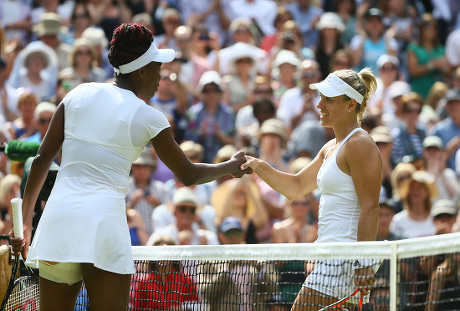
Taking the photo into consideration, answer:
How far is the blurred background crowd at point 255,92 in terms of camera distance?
10.3 metres

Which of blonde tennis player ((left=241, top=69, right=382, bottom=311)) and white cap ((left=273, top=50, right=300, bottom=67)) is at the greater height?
white cap ((left=273, top=50, right=300, bottom=67))

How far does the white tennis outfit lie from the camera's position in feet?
17.4

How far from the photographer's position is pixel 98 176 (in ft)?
15.3

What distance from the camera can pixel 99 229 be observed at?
4559 mm

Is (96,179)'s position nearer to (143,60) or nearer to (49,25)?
(143,60)

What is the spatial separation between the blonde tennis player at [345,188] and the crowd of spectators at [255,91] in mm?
3912

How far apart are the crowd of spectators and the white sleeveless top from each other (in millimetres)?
3902

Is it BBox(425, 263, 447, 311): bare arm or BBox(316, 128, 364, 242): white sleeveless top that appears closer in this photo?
BBox(316, 128, 364, 242): white sleeveless top

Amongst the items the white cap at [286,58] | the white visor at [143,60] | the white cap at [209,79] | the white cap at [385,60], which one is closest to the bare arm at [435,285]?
the white visor at [143,60]

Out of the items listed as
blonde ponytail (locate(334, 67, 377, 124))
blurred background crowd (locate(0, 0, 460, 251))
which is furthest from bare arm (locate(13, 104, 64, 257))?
blurred background crowd (locate(0, 0, 460, 251))

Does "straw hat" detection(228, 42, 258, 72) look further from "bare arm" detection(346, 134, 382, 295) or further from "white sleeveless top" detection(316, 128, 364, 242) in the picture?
"bare arm" detection(346, 134, 382, 295)

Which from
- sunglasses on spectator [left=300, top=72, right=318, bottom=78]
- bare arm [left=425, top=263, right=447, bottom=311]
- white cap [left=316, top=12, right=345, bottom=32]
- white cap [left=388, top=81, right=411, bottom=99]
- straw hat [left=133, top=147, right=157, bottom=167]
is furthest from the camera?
white cap [left=316, top=12, right=345, bottom=32]

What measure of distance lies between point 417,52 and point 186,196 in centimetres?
607

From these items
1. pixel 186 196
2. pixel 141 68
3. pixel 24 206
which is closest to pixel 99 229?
pixel 24 206
